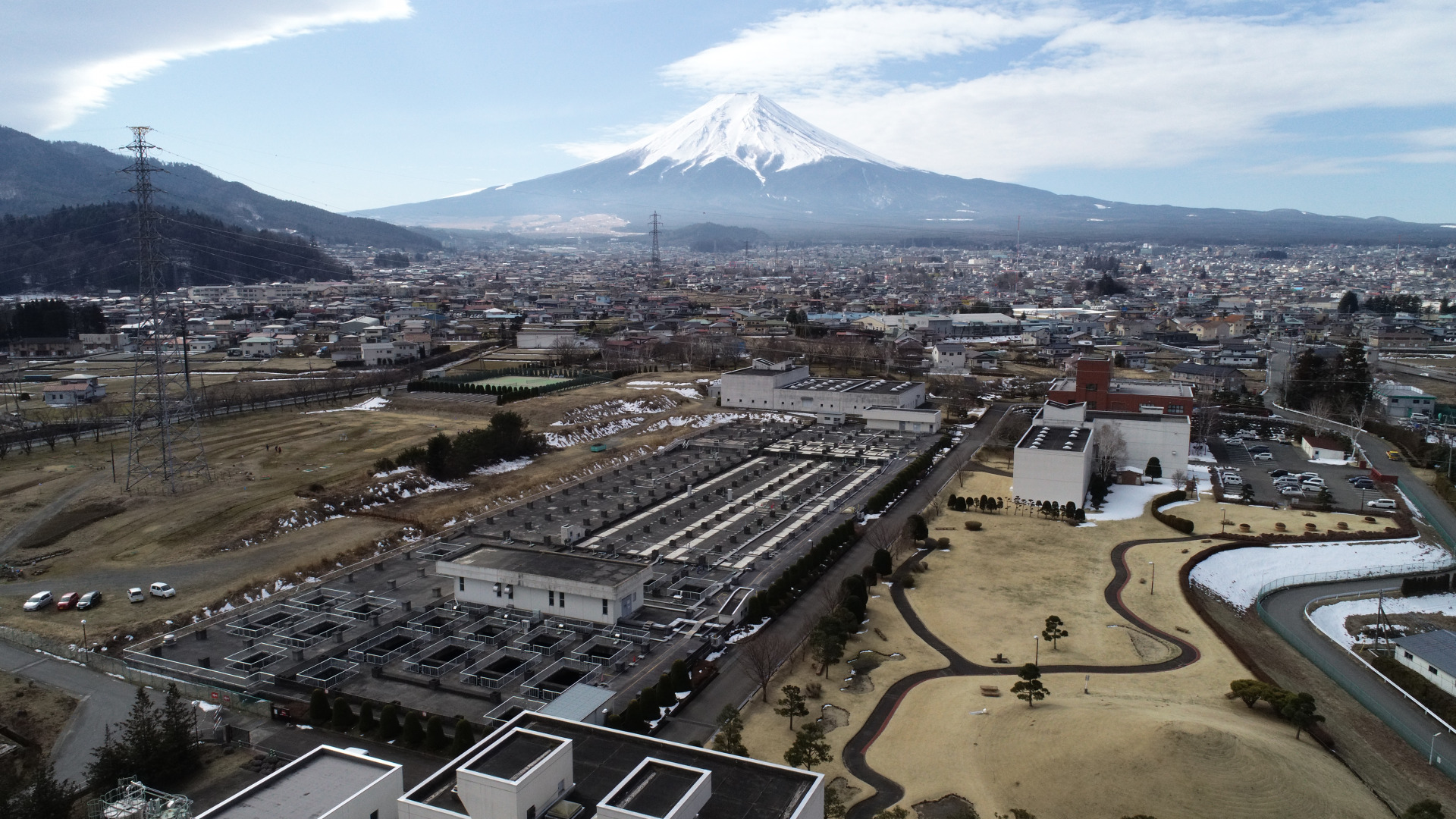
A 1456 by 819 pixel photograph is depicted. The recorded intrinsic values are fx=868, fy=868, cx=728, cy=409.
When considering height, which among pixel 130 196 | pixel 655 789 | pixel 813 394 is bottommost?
pixel 655 789

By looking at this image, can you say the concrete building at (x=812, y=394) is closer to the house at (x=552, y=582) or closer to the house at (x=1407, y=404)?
the house at (x=1407, y=404)

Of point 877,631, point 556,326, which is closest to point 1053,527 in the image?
point 877,631

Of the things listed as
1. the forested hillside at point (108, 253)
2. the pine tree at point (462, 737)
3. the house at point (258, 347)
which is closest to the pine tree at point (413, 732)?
the pine tree at point (462, 737)

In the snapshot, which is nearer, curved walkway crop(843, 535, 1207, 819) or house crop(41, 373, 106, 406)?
curved walkway crop(843, 535, 1207, 819)

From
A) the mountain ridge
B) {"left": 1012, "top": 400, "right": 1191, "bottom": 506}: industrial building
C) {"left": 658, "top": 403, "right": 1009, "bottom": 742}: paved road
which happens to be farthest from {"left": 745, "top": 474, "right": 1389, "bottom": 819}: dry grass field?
the mountain ridge

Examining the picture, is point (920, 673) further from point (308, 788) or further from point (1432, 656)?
point (308, 788)

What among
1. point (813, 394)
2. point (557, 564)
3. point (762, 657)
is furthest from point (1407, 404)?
point (557, 564)

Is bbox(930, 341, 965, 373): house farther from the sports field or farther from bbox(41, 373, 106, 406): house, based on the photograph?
bbox(41, 373, 106, 406): house
